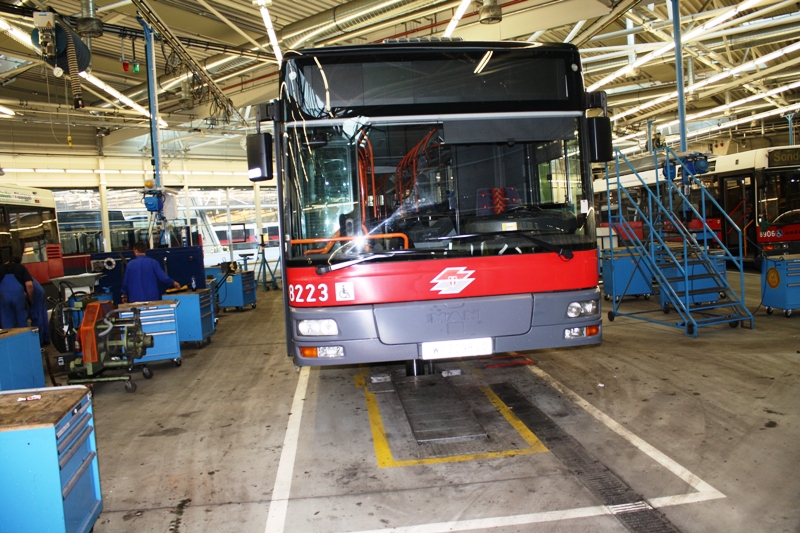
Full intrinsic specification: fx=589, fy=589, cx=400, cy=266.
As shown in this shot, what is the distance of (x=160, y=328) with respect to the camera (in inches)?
314

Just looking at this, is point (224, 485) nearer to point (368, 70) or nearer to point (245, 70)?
point (368, 70)

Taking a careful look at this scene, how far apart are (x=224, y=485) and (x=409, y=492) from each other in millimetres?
1334

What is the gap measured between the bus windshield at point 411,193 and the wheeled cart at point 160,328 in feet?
12.6

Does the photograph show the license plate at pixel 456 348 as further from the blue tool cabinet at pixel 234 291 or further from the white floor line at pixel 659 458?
the blue tool cabinet at pixel 234 291

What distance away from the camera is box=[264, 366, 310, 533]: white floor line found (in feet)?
11.9

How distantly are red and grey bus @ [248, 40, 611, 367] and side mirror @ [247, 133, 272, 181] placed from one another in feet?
0.06

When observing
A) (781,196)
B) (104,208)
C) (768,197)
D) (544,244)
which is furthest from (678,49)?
(104,208)

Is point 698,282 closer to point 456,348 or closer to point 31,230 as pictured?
point 456,348

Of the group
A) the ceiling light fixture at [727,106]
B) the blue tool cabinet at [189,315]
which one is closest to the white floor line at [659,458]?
the blue tool cabinet at [189,315]

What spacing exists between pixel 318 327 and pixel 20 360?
3.22m

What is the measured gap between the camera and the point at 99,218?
24891 millimetres

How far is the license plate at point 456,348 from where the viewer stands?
189 inches

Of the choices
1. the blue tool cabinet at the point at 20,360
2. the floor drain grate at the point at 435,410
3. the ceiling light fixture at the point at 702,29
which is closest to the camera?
the floor drain grate at the point at 435,410

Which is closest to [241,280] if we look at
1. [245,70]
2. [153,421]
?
[245,70]
